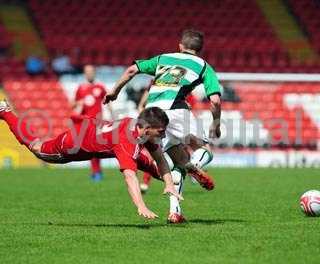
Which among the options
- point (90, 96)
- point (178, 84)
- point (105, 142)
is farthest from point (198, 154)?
point (90, 96)

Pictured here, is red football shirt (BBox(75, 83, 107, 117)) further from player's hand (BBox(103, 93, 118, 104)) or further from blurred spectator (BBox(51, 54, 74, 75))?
player's hand (BBox(103, 93, 118, 104))

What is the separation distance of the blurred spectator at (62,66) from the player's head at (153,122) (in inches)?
625

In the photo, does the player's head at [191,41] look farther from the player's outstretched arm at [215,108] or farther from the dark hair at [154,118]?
the dark hair at [154,118]

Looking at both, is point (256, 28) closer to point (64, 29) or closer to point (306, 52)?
point (306, 52)

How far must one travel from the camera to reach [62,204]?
465 inches

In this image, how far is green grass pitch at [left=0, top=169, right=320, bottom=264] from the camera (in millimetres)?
7023

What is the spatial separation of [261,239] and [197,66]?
2164 mm

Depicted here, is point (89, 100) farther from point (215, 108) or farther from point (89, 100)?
point (215, 108)

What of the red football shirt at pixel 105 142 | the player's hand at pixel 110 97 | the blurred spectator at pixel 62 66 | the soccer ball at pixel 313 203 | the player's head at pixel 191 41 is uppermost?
the player's head at pixel 191 41

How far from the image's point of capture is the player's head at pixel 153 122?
8.37 m

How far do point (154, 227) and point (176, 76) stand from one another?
61.2 inches

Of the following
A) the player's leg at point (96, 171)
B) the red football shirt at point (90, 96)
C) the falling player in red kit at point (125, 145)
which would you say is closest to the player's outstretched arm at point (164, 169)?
the falling player in red kit at point (125, 145)

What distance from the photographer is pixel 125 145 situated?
8.72 metres

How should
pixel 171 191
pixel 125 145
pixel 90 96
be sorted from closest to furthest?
pixel 125 145
pixel 171 191
pixel 90 96
